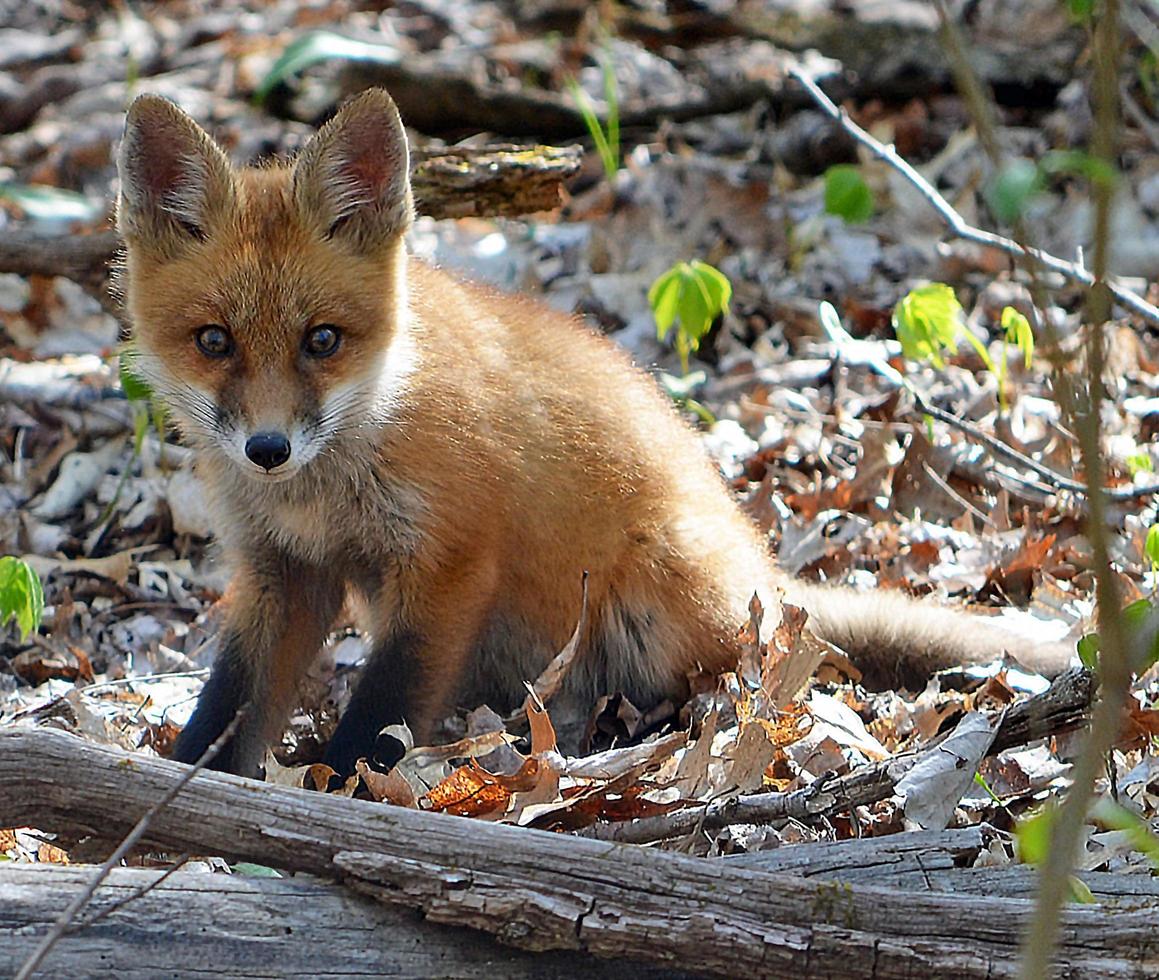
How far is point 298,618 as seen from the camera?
4312 millimetres

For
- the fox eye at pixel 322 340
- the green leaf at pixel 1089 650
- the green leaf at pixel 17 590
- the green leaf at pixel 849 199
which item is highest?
the green leaf at pixel 849 199

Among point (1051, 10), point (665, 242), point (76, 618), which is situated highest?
point (1051, 10)

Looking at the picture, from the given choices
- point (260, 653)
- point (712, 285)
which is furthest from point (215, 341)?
point (712, 285)

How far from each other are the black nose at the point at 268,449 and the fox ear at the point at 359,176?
0.67 m

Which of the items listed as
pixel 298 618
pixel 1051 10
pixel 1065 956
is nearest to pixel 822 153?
pixel 1051 10

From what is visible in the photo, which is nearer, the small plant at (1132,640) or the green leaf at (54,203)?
the small plant at (1132,640)

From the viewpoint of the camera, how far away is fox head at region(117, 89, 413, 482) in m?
3.67

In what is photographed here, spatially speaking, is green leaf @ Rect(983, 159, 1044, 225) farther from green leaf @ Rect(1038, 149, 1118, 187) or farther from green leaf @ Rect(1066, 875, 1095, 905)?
green leaf @ Rect(1066, 875, 1095, 905)

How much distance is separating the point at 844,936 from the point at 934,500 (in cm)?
340

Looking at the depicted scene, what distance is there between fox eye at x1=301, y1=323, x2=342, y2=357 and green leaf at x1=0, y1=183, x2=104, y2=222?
4.11m

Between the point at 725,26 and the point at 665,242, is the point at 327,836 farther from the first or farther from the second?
the point at 725,26

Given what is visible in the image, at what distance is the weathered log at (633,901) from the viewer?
7.44 feet

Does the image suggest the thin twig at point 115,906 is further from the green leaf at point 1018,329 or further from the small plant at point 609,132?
the small plant at point 609,132

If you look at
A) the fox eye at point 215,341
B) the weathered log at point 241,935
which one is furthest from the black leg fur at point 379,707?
the weathered log at point 241,935
